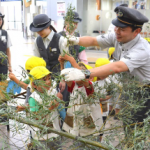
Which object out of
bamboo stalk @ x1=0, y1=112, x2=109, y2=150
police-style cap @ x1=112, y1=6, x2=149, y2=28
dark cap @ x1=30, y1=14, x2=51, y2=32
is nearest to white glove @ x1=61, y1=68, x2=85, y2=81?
bamboo stalk @ x1=0, y1=112, x2=109, y2=150

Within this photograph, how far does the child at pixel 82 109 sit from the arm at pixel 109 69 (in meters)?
0.08

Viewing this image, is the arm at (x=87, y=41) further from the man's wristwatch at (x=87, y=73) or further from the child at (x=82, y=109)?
the man's wristwatch at (x=87, y=73)

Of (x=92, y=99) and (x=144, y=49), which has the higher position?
(x=144, y=49)

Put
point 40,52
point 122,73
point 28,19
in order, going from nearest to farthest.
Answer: point 122,73, point 40,52, point 28,19

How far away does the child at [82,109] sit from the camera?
1.58 m

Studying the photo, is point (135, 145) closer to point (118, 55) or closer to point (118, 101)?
point (118, 101)

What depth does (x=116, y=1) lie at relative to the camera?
10.9 metres

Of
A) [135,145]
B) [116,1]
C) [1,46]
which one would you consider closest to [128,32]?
[135,145]

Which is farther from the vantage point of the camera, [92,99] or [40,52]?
[40,52]

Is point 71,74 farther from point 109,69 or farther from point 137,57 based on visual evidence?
point 137,57

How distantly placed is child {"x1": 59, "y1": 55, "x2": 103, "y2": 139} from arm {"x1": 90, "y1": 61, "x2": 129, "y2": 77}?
0.08 meters

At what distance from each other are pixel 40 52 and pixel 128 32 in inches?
57.5

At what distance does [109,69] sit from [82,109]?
1.01 feet

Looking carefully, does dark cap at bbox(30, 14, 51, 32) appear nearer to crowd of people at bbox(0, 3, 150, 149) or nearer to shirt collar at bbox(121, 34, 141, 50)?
crowd of people at bbox(0, 3, 150, 149)
